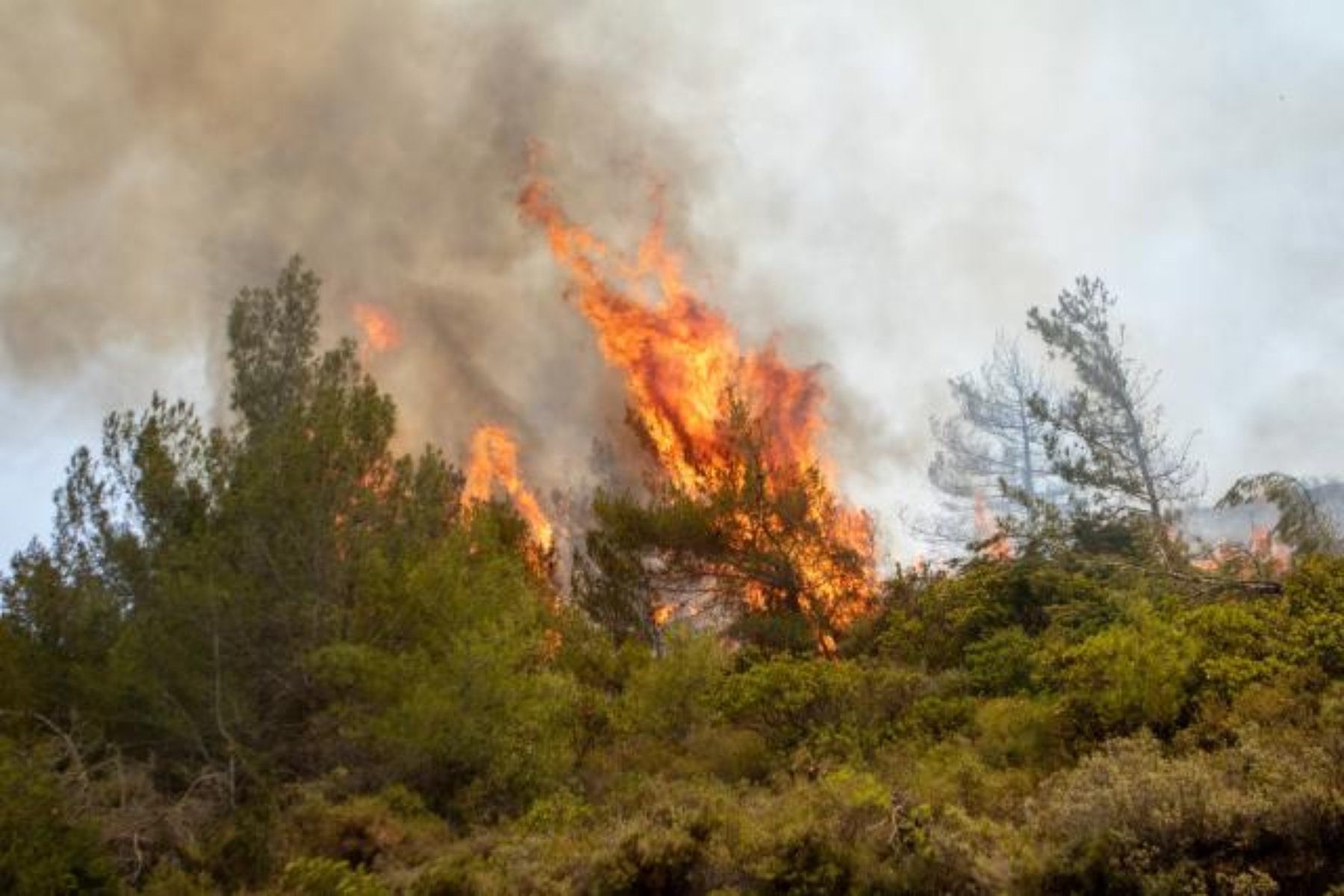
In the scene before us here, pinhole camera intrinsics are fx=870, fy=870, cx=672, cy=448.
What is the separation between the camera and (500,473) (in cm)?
4212

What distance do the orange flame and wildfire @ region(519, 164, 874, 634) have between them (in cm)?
1139

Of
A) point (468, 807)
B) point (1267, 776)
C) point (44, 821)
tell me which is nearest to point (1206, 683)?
point (1267, 776)

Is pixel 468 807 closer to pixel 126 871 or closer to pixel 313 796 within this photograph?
pixel 313 796

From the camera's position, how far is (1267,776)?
21.0 feet

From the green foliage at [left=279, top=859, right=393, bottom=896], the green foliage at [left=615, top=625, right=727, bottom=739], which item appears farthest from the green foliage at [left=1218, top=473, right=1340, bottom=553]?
the green foliage at [left=279, top=859, right=393, bottom=896]

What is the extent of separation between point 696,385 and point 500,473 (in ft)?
46.9

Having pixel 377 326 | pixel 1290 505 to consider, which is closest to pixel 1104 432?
pixel 1290 505

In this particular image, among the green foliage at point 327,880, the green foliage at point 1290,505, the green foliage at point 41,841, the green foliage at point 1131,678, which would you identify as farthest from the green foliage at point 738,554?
the green foliage at point 41,841

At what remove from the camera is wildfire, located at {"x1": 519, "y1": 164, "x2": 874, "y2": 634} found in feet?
75.9

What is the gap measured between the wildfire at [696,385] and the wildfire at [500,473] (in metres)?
7.44

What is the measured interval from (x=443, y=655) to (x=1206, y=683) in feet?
34.0

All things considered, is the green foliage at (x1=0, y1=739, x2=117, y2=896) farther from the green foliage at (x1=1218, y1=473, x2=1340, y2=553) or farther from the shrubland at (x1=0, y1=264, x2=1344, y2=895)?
the green foliage at (x1=1218, y1=473, x2=1340, y2=553)

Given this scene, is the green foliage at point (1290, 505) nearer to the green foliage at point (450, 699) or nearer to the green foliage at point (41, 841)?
the green foliage at point (450, 699)

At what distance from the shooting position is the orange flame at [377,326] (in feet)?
156
